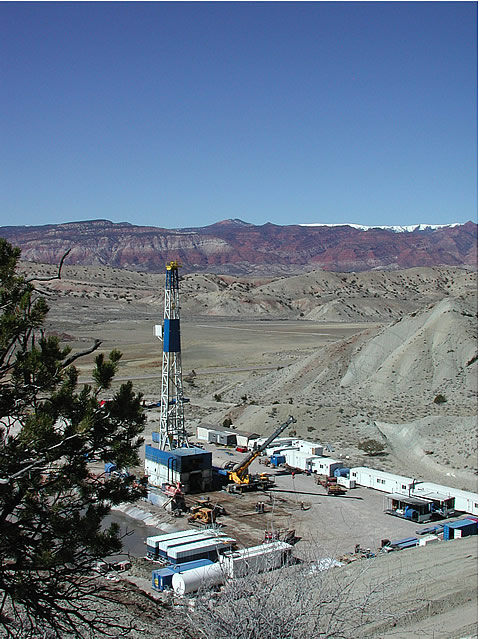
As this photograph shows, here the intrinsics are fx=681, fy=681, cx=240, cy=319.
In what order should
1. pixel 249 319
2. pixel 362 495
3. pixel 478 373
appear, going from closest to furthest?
Answer: pixel 362 495 < pixel 478 373 < pixel 249 319

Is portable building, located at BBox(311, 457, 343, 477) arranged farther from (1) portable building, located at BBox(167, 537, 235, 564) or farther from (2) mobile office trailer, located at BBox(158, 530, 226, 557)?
(1) portable building, located at BBox(167, 537, 235, 564)

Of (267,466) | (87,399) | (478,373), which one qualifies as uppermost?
(87,399)

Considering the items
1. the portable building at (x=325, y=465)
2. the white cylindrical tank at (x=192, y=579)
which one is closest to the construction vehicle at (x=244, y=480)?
the portable building at (x=325, y=465)

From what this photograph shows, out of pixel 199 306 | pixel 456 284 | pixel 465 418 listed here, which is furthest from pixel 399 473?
pixel 456 284

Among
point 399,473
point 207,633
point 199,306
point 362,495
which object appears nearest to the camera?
point 207,633

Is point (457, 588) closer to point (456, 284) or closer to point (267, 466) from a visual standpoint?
point (267, 466)

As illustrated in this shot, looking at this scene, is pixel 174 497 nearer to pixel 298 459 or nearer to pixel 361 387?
pixel 298 459

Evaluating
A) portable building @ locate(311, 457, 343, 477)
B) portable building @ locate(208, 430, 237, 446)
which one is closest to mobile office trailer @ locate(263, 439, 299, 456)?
portable building @ locate(311, 457, 343, 477)

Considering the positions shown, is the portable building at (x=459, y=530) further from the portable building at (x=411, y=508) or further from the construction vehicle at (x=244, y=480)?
the construction vehicle at (x=244, y=480)
